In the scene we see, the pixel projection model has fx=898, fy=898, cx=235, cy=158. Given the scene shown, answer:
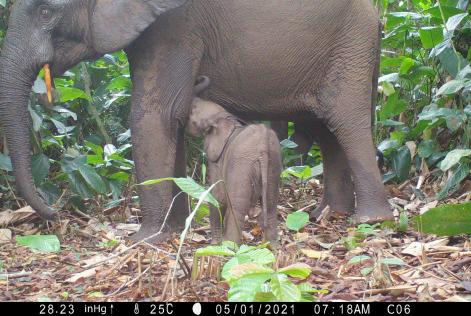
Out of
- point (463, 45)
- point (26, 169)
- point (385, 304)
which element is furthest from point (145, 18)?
point (463, 45)

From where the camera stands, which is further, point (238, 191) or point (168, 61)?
point (168, 61)

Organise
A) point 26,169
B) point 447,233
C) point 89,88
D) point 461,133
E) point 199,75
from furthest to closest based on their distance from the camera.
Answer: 1. point 89,88
2. point 461,133
3. point 199,75
4. point 26,169
5. point 447,233

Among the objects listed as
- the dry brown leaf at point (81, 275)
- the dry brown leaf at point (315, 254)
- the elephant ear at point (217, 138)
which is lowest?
the dry brown leaf at point (315, 254)

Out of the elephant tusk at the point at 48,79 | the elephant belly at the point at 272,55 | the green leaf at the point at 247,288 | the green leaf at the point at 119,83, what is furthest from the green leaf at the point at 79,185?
the green leaf at the point at 247,288

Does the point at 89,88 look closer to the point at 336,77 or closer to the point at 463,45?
the point at 336,77

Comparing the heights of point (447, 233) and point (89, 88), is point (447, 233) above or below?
below

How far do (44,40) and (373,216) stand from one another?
9.00 feet

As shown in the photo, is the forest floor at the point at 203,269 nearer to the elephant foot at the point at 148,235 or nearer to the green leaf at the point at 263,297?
the elephant foot at the point at 148,235

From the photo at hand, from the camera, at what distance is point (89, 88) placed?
894 centimetres

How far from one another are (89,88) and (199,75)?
2.60 metres

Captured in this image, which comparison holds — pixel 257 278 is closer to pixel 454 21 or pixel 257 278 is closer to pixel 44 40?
pixel 44 40

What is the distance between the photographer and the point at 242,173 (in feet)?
18.2

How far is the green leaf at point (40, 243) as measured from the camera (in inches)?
218

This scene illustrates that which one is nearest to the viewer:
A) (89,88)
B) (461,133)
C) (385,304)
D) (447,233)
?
(385,304)
